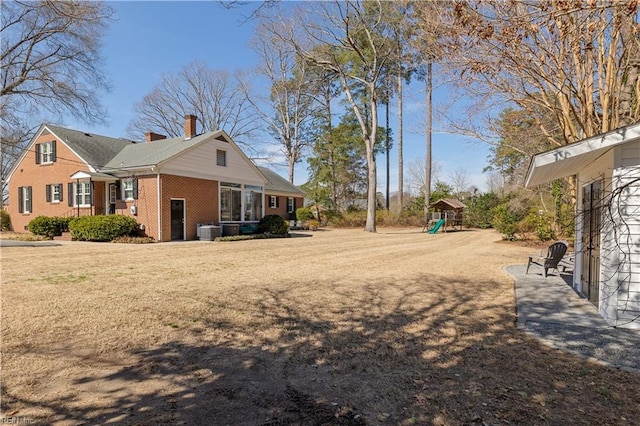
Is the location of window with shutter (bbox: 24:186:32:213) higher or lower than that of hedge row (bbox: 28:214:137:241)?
higher

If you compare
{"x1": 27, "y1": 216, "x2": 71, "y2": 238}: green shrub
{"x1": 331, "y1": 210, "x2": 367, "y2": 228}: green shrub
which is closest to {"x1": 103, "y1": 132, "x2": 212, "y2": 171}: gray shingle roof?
{"x1": 27, "y1": 216, "x2": 71, "y2": 238}: green shrub

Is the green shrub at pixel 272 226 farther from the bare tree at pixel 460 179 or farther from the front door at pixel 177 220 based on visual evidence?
the bare tree at pixel 460 179

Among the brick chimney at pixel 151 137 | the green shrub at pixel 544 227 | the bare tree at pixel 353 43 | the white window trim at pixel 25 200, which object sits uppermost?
the bare tree at pixel 353 43

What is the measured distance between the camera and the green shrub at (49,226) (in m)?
18.1

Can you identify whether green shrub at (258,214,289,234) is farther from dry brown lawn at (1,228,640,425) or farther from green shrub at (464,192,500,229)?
green shrub at (464,192,500,229)

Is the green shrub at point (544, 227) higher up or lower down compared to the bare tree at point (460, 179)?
lower down

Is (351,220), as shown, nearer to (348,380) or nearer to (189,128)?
(189,128)

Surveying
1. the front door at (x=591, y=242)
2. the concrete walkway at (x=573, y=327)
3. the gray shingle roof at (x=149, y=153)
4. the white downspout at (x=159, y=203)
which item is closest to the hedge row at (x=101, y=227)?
the white downspout at (x=159, y=203)

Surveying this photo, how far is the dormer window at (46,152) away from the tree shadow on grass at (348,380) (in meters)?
21.5

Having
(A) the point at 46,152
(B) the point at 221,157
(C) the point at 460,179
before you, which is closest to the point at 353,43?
(B) the point at 221,157

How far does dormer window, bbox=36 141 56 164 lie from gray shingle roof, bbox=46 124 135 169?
89cm

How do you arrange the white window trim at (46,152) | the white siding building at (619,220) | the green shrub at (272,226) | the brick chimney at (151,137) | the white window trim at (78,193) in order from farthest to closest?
the brick chimney at (151,137)
the green shrub at (272,226)
the white window trim at (46,152)
the white window trim at (78,193)
the white siding building at (619,220)

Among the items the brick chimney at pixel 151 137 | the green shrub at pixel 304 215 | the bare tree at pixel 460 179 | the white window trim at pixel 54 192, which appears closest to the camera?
the white window trim at pixel 54 192

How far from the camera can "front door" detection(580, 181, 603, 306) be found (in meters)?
5.93
